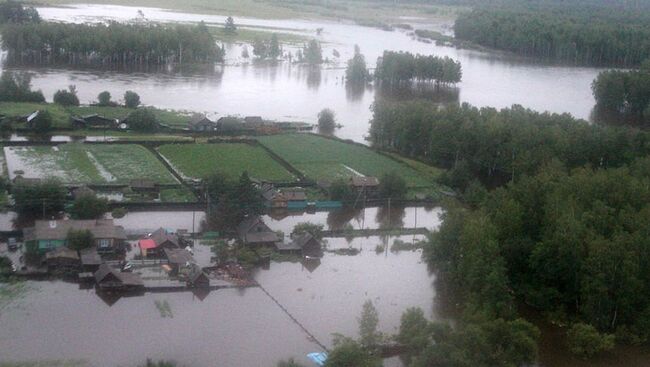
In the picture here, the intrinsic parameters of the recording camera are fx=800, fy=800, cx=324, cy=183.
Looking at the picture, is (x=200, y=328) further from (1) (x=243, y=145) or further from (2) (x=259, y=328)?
(1) (x=243, y=145)

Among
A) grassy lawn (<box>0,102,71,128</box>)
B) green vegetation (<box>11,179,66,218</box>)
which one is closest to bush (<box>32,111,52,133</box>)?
grassy lawn (<box>0,102,71,128</box>)

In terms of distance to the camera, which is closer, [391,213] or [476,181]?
[391,213]

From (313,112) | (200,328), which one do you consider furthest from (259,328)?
(313,112)

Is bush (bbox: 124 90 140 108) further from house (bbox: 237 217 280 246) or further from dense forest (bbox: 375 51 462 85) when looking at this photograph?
dense forest (bbox: 375 51 462 85)

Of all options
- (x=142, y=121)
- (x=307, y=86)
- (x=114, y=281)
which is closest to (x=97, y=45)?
(x=307, y=86)

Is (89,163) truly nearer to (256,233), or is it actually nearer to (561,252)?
(256,233)

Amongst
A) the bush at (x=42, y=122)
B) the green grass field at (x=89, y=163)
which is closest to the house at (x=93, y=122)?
the bush at (x=42, y=122)

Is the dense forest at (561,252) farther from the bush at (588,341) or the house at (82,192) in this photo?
the house at (82,192)
